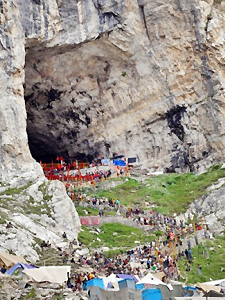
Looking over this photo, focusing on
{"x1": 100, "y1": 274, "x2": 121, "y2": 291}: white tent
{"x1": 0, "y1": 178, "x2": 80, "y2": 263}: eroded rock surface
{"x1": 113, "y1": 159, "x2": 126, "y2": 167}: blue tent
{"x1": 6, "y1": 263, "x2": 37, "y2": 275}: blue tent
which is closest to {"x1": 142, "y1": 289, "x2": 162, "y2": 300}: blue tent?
{"x1": 100, "y1": 274, "x2": 121, "y2": 291}: white tent

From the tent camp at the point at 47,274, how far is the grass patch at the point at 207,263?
7393 millimetres


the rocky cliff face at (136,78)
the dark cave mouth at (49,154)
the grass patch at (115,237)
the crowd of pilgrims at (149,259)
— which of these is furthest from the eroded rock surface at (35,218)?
the dark cave mouth at (49,154)

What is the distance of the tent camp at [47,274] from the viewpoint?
28656 mm

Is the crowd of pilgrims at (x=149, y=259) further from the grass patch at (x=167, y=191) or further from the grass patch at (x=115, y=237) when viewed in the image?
the grass patch at (x=167, y=191)

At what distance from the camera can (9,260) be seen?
1197 inches

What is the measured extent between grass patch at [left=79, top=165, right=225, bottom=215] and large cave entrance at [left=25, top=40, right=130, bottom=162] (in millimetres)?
8391

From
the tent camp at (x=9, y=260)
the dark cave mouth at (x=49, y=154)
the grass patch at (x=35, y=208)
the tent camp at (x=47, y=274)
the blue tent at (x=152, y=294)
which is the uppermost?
the dark cave mouth at (x=49, y=154)

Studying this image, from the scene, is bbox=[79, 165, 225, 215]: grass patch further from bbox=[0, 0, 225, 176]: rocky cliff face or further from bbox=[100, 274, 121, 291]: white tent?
bbox=[100, 274, 121, 291]: white tent

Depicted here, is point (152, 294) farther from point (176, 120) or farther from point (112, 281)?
point (176, 120)

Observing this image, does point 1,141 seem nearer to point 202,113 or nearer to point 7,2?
point 7,2

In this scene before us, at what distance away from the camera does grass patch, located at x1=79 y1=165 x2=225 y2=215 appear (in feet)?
155

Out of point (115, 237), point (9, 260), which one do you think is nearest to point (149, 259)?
point (115, 237)

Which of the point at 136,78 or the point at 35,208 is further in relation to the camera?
the point at 136,78

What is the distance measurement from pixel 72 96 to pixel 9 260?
95.2ft
